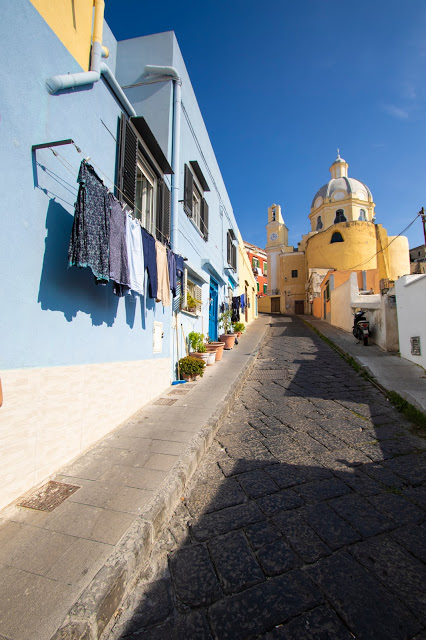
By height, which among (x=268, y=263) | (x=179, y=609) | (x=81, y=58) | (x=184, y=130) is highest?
(x=268, y=263)

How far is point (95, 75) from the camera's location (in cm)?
331

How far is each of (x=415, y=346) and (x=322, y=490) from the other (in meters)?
5.76

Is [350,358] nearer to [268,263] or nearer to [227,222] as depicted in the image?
[227,222]

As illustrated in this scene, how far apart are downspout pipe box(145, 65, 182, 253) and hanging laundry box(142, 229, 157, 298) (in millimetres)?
1411

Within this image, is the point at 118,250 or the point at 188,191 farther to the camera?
the point at 188,191

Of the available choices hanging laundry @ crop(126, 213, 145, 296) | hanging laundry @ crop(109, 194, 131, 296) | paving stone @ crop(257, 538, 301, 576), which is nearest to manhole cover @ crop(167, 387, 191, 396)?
hanging laundry @ crop(126, 213, 145, 296)

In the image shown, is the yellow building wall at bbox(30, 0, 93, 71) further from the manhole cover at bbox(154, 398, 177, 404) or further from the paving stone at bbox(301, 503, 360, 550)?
the paving stone at bbox(301, 503, 360, 550)

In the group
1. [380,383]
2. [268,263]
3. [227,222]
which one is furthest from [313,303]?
[380,383]

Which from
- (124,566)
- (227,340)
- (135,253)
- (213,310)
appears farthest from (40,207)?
(227,340)

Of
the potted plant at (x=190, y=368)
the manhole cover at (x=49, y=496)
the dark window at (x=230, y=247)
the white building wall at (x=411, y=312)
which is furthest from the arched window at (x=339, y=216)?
the manhole cover at (x=49, y=496)

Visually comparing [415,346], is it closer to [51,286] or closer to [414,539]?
[414,539]

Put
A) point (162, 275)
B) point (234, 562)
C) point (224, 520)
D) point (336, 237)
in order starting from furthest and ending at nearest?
point (336, 237) → point (162, 275) → point (224, 520) → point (234, 562)

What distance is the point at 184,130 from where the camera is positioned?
6723mm

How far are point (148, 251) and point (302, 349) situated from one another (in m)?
7.57
